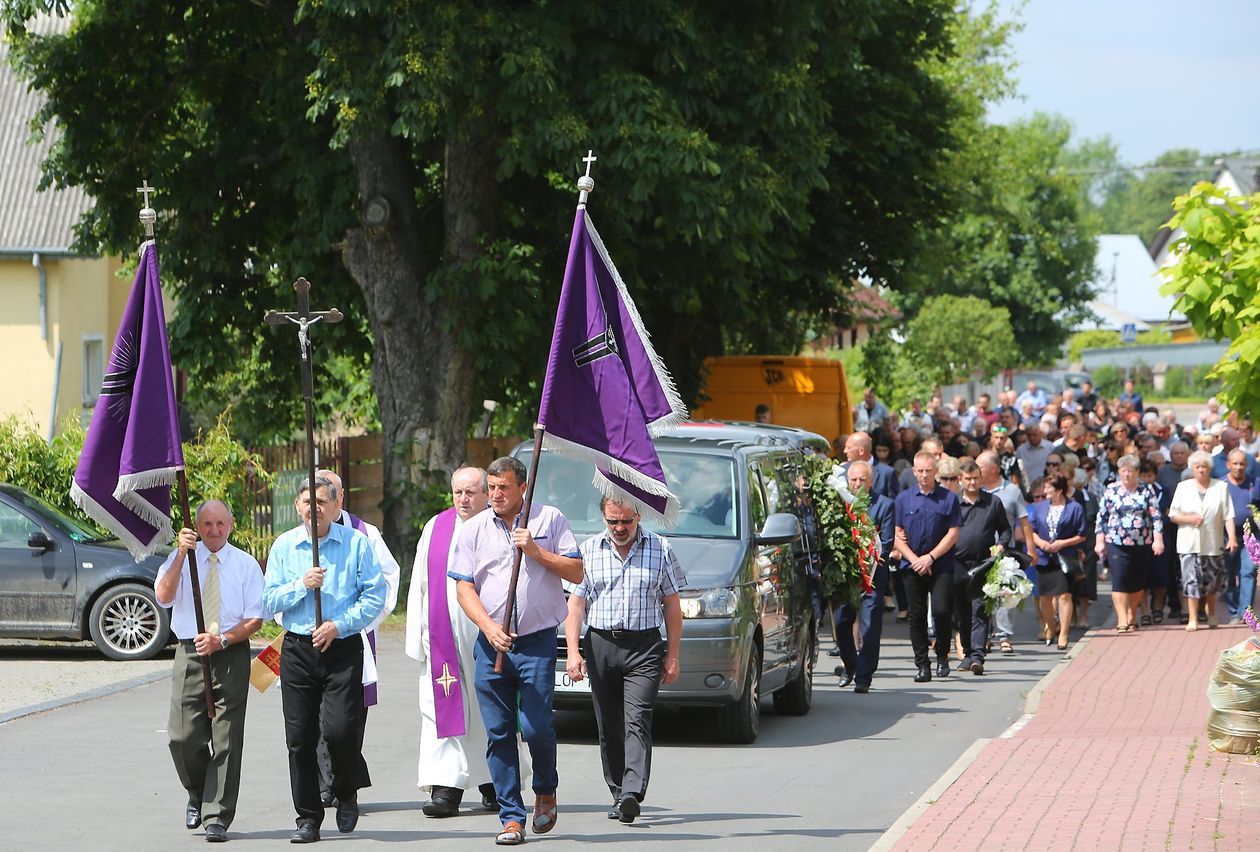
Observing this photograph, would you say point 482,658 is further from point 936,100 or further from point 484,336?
point 936,100

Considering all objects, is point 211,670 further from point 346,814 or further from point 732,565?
point 732,565

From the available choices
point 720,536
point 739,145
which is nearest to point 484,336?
point 739,145

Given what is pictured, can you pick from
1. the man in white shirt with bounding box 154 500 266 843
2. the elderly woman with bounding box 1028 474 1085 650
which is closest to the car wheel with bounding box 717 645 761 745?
the man in white shirt with bounding box 154 500 266 843

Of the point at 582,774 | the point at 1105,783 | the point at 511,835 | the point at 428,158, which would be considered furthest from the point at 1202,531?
the point at 511,835

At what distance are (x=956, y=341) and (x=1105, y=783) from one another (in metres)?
52.2

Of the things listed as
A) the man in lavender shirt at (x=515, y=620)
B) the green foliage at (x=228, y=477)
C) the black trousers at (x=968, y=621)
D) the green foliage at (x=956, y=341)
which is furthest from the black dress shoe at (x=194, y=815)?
the green foliage at (x=956, y=341)

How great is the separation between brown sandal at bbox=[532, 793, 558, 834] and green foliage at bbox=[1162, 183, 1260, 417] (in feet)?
12.9

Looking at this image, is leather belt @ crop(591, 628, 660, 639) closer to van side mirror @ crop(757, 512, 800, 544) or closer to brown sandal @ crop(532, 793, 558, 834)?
brown sandal @ crop(532, 793, 558, 834)

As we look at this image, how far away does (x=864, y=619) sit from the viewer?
48.4 feet

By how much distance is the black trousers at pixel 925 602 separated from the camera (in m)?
15.3

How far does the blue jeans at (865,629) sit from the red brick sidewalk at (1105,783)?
1.41 meters

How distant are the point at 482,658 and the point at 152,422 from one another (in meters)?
1.98

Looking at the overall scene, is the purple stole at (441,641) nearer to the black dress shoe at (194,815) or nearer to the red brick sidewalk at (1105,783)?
the black dress shoe at (194,815)

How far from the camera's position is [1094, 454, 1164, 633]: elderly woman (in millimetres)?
19281
